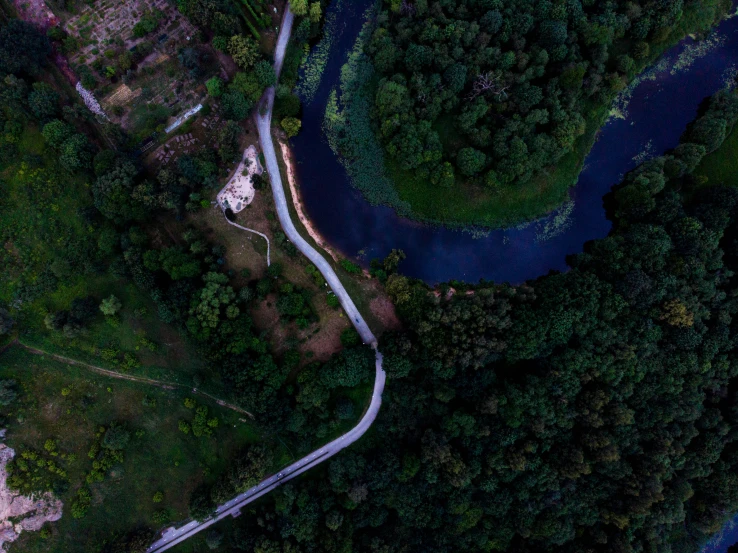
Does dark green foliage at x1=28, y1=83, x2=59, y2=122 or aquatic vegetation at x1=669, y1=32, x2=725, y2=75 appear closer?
dark green foliage at x1=28, y1=83, x2=59, y2=122

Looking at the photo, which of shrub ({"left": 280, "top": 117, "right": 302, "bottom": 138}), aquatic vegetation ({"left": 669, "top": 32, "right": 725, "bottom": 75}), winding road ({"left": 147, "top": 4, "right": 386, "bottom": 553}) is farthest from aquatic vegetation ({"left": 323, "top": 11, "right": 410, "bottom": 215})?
aquatic vegetation ({"left": 669, "top": 32, "right": 725, "bottom": 75})

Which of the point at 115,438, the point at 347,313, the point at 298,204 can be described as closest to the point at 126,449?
the point at 115,438

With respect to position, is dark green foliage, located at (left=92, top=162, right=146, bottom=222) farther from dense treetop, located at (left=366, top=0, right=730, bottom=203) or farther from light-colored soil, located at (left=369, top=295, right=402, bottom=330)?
dense treetop, located at (left=366, top=0, right=730, bottom=203)

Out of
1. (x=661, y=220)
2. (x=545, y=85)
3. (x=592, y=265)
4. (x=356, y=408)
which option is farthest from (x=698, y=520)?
(x=545, y=85)

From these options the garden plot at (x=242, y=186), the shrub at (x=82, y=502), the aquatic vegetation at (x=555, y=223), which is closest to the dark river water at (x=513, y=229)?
the aquatic vegetation at (x=555, y=223)

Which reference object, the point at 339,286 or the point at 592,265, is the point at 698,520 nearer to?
the point at 592,265

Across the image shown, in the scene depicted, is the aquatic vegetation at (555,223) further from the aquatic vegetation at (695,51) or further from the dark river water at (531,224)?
the aquatic vegetation at (695,51)

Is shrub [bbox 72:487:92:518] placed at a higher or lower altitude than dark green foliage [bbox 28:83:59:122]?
lower
